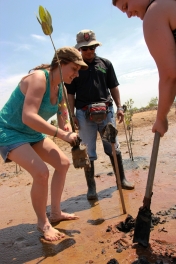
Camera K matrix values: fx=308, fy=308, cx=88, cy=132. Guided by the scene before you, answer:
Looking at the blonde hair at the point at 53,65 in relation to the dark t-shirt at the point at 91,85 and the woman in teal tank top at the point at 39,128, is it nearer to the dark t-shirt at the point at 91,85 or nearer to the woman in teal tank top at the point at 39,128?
the woman in teal tank top at the point at 39,128

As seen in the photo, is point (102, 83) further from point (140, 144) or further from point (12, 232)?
point (140, 144)

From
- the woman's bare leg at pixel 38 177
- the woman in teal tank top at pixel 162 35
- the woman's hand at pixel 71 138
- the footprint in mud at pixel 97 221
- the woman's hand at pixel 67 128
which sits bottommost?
the footprint in mud at pixel 97 221

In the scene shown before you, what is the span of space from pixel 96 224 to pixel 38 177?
916mm

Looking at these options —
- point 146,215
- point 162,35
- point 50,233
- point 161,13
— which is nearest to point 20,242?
point 50,233

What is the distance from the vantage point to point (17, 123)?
10.7 ft

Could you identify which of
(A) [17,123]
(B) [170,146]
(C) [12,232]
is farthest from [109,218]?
(B) [170,146]

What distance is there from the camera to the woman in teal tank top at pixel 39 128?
9.95 feet

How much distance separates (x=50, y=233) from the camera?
323cm

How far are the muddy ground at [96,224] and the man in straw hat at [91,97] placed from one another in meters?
0.41

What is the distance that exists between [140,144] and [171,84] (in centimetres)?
625

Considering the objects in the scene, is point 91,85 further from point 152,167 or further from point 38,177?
point 152,167

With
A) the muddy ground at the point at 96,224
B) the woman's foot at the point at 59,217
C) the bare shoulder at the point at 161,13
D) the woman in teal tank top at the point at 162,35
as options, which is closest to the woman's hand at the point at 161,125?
the woman in teal tank top at the point at 162,35

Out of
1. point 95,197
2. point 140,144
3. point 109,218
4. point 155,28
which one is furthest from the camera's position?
point 140,144

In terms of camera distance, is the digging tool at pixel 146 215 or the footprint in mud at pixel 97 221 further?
the footprint in mud at pixel 97 221
